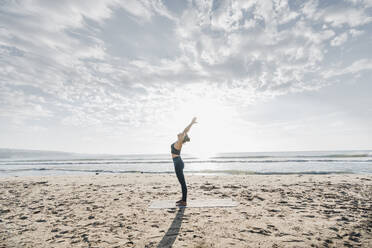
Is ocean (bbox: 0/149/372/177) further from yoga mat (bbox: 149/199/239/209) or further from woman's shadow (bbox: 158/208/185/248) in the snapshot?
woman's shadow (bbox: 158/208/185/248)

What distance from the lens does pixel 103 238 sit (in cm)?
490

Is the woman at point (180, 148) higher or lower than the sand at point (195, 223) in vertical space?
higher

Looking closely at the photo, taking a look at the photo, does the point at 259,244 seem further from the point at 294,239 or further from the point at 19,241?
the point at 19,241

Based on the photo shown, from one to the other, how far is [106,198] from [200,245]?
266 inches

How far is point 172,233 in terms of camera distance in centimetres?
507

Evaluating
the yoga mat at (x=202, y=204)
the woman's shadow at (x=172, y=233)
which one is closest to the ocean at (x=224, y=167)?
the yoga mat at (x=202, y=204)

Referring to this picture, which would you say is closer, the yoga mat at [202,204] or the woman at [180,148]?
the woman at [180,148]

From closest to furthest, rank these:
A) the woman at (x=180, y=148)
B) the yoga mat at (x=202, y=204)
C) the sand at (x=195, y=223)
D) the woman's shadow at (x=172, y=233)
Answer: the woman's shadow at (x=172, y=233) < the sand at (x=195, y=223) < the woman at (x=180, y=148) < the yoga mat at (x=202, y=204)

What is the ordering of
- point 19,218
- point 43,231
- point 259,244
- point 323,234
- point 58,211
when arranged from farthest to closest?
point 58,211
point 19,218
point 43,231
point 323,234
point 259,244

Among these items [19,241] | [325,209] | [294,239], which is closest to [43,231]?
[19,241]

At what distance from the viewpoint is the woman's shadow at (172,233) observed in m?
4.49

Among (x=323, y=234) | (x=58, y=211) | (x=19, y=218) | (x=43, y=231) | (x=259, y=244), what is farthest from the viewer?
(x=58, y=211)

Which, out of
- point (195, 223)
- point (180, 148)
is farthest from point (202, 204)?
point (180, 148)

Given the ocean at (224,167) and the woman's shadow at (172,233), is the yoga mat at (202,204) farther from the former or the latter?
the ocean at (224,167)
